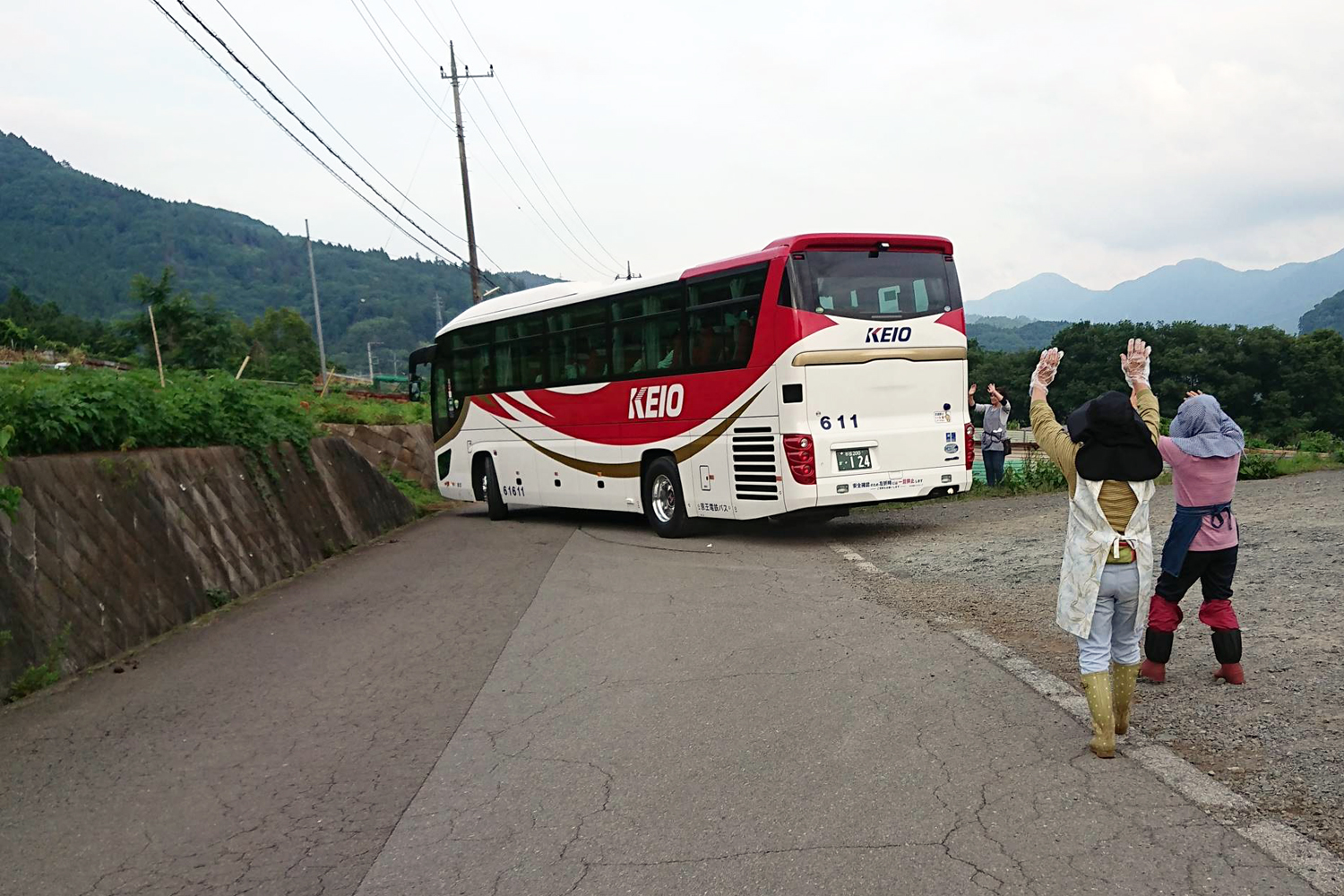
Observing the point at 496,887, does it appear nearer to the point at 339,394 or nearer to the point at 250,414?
the point at 250,414

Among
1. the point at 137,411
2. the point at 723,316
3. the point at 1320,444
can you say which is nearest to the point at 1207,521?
the point at 723,316

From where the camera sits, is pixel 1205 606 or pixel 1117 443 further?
pixel 1205 606

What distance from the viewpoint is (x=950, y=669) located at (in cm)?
645

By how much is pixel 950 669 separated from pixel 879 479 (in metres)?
6.47

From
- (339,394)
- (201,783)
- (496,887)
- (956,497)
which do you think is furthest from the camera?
(339,394)

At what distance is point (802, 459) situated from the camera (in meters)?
12.3

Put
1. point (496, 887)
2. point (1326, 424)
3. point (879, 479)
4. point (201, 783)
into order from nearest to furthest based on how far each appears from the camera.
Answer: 1. point (496, 887)
2. point (201, 783)
3. point (879, 479)
4. point (1326, 424)

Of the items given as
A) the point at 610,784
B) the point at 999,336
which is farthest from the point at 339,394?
the point at 999,336


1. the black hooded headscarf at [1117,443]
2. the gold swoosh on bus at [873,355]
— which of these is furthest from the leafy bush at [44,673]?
the gold swoosh on bus at [873,355]

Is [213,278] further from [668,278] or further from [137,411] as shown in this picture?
[137,411]

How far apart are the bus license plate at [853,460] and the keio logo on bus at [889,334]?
53.0 inches

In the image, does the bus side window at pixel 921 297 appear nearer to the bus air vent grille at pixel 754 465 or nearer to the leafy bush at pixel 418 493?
the bus air vent grille at pixel 754 465

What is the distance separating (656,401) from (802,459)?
2.90 m

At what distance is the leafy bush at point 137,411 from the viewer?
8664 millimetres
